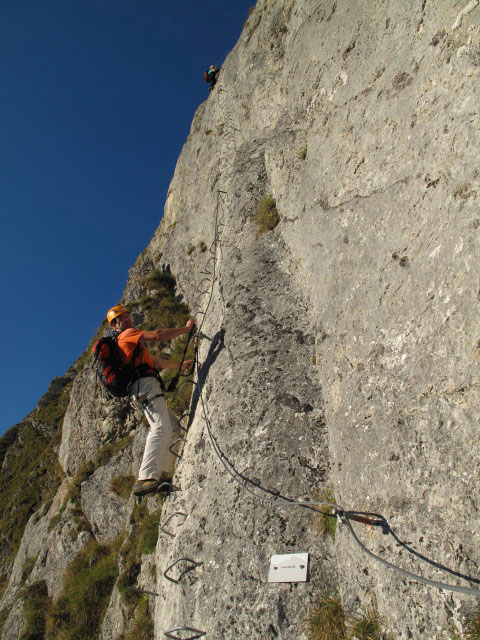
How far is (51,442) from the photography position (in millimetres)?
22203

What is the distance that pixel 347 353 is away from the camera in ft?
Result: 20.3

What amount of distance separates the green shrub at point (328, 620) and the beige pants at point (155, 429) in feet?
12.5

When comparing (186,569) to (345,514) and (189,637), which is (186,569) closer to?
(189,637)

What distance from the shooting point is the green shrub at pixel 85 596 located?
969cm

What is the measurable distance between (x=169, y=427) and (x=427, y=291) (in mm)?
5476

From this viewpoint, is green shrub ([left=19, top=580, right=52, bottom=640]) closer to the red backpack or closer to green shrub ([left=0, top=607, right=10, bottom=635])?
green shrub ([left=0, top=607, right=10, bottom=635])

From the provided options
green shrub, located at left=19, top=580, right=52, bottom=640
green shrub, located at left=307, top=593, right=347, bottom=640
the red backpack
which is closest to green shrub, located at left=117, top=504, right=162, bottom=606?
the red backpack

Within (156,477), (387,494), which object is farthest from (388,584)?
(156,477)

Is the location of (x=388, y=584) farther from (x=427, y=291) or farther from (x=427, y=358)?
(x=427, y=291)

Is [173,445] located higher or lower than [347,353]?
lower

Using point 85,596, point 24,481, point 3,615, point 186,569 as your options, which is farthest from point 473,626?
point 24,481

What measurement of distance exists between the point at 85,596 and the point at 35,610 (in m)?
2.51

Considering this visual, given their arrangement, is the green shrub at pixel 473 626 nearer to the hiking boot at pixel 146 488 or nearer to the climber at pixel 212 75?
the hiking boot at pixel 146 488

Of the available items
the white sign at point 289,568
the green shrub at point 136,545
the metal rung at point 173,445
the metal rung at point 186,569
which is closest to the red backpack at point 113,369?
the metal rung at point 173,445
